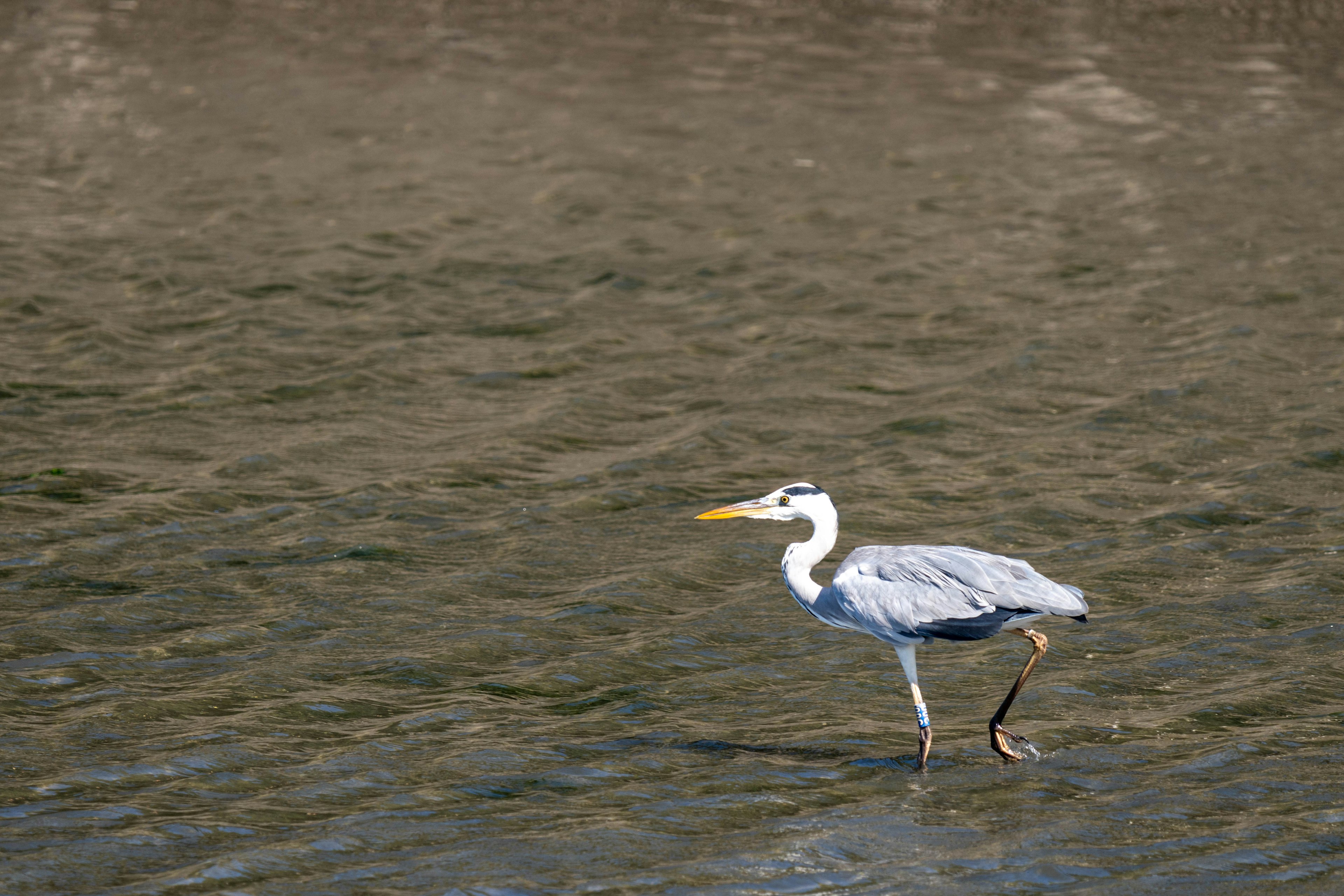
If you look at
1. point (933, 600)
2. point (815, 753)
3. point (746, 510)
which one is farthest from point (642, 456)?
point (933, 600)

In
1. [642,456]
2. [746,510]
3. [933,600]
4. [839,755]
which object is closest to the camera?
[933,600]

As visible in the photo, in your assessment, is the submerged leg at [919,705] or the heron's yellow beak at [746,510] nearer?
the submerged leg at [919,705]

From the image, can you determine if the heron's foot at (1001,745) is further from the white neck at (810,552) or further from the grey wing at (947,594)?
the white neck at (810,552)

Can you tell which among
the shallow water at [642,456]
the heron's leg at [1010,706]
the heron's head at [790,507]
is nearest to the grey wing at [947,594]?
the heron's leg at [1010,706]

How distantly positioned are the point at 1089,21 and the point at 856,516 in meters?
18.5

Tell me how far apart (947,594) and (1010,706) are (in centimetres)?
68

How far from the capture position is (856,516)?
35.1 ft

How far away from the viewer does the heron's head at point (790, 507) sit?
762cm

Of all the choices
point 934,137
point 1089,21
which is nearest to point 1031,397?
point 934,137

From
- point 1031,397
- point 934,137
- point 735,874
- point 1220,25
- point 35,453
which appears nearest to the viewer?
point 735,874

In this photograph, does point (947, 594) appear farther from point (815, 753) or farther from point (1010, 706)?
point (815, 753)

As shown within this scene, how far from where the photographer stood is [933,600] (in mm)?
7090

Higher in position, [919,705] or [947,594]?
[947,594]

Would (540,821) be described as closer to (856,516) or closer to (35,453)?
(856,516)
